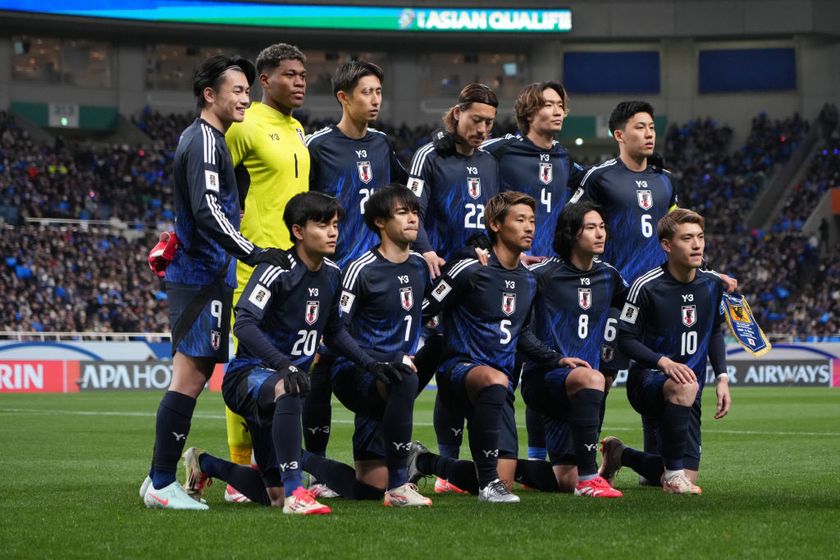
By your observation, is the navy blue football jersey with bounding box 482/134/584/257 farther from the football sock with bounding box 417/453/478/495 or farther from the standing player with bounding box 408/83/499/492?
the football sock with bounding box 417/453/478/495

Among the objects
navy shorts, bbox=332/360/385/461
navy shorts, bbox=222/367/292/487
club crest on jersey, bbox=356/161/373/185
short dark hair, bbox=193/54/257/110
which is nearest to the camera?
navy shorts, bbox=222/367/292/487

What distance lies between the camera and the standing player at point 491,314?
7.15 meters

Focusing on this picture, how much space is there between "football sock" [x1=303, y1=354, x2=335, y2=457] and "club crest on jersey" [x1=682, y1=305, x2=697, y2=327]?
2133 mm

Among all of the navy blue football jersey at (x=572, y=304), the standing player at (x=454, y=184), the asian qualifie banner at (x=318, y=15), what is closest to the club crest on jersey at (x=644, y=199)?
the navy blue football jersey at (x=572, y=304)

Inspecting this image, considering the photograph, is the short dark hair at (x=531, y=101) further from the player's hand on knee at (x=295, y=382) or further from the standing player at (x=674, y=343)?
the player's hand on knee at (x=295, y=382)

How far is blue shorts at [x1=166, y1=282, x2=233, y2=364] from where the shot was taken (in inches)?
260

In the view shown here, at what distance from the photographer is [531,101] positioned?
8047 mm

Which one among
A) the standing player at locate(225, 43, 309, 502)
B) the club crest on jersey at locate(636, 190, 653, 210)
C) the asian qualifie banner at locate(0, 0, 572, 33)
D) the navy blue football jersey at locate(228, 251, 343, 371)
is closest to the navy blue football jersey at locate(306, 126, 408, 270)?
the standing player at locate(225, 43, 309, 502)

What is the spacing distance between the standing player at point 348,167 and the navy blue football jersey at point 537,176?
910 millimetres

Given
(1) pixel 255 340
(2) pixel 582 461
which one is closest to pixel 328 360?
(1) pixel 255 340

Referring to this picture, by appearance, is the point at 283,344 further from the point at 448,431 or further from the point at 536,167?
the point at 536,167

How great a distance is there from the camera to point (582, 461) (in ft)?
23.6

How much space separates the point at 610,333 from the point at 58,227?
2838 cm

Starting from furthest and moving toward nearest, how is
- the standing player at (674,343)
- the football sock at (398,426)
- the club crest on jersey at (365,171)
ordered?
the club crest on jersey at (365,171)
the standing player at (674,343)
the football sock at (398,426)
